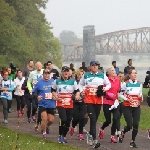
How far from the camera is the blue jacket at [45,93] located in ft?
44.2

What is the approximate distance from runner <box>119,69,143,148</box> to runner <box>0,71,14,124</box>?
5.23 meters

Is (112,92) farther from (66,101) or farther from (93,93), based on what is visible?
(66,101)

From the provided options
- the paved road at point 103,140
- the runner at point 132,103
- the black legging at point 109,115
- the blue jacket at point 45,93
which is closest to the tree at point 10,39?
the paved road at point 103,140

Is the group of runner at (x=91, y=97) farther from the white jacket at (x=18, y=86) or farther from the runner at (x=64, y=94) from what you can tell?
the white jacket at (x=18, y=86)

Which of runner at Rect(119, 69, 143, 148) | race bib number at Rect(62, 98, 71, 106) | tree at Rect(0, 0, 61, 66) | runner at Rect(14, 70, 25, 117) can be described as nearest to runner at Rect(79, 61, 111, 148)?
race bib number at Rect(62, 98, 71, 106)

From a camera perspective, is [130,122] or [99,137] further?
[99,137]

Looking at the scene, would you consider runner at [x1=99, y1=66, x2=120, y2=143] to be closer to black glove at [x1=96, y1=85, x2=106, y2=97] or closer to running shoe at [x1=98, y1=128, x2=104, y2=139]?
running shoe at [x1=98, y1=128, x2=104, y2=139]

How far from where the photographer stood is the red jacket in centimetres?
1306

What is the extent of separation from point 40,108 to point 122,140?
Result: 2070 mm

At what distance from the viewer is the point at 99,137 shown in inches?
554

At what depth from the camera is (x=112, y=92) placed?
43.3ft

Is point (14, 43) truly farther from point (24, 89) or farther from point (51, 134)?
point (51, 134)

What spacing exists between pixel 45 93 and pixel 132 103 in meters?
2.12

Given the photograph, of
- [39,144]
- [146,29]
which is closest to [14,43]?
[39,144]
